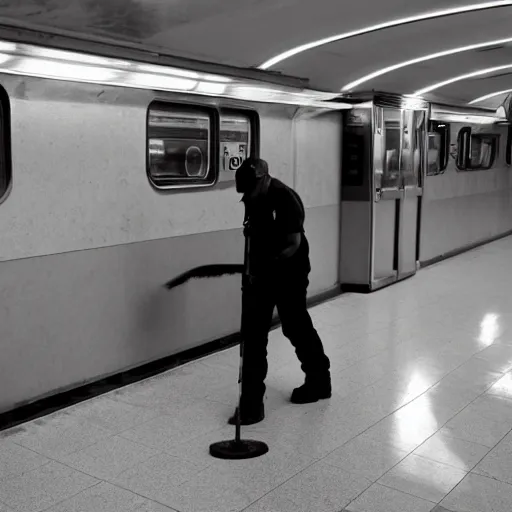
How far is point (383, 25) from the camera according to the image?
5.19 metres

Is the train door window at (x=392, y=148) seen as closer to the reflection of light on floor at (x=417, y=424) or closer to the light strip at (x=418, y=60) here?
the light strip at (x=418, y=60)

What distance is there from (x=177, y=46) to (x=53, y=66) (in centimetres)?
111

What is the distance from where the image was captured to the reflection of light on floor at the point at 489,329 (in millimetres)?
6398

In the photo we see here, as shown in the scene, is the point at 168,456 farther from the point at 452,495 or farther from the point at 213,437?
the point at 452,495

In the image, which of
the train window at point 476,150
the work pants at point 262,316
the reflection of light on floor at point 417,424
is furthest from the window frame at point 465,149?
the work pants at point 262,316

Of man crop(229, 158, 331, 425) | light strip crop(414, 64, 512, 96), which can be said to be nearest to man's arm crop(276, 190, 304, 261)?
man crop(229, 158, 331, 425)

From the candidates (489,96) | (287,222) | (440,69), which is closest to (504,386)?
(287,222)

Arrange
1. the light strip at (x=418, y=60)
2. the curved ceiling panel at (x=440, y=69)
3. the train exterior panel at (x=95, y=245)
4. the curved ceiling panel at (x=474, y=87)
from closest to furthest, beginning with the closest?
the train exterior panel at (x=95, y=245)
the light strip at (x=418, y=60)
the curved ceiling panel at (x=440, y=69)
the curved ceiling panel at (x=474, y=87)

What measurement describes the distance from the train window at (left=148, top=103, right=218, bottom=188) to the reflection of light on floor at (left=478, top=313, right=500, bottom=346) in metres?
2.81

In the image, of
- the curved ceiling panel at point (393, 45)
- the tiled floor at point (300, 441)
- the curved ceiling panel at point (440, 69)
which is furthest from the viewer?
the curved ceiling panel at point (440, 69)

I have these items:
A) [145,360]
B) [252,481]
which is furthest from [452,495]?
[145,360]

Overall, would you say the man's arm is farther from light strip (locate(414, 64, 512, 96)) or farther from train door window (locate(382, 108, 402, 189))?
light strip (locate(414, 64, 512, 96))

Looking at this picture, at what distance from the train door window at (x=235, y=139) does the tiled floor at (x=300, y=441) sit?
62.5 inches

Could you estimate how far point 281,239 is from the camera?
14.4 ft
